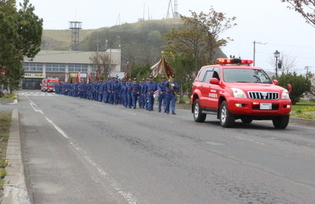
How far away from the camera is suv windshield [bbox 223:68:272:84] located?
61.1 ft

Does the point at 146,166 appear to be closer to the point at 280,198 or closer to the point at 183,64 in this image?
the point at 280,198

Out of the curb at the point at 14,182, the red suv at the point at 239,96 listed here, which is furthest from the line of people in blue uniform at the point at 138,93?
A: the curb at the point at 14,182

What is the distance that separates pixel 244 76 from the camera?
61.5 ft

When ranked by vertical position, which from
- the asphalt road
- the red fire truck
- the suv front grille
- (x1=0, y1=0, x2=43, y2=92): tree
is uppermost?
(x1=0, y1=0, x2=43, y2=92): tree

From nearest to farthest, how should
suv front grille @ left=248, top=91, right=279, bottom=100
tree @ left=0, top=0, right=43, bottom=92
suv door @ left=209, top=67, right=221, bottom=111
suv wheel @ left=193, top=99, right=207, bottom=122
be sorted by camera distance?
tree @ left=0, top=0, right=43, bottom=92 → suv front grille @ left=248, top=91, right=279, bottom=100 → suv door @ left=209, top=67, right=221, bottom=111 → suv wheel @ left=193, top=99, right=207, bottom=122

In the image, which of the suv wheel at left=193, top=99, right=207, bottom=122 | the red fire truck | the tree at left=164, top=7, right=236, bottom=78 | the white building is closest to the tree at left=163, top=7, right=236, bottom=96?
the tree at left=164, top=7, right=236, bottom=78

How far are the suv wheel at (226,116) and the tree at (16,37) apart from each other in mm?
5596

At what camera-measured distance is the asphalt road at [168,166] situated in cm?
739

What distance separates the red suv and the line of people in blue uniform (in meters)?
7.40

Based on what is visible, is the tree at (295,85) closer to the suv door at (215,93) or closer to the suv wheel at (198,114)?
the suv wheel at (198,114)

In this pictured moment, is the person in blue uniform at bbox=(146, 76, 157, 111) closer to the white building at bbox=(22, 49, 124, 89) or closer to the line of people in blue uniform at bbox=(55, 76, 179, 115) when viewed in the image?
the line of people in blue uniform at bbox=(55, 76, 179, 115)

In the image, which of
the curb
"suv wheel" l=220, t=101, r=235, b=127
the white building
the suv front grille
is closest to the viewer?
the curb

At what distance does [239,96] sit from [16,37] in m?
6.48

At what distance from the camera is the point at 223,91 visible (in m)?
18.0
